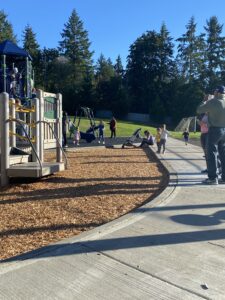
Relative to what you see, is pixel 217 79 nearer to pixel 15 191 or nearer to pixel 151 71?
pixel 151 71

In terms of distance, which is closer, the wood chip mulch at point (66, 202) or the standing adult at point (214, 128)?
the wood chip mulch at point (66, 202)

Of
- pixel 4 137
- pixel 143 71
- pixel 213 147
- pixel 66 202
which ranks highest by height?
pixel 143 71

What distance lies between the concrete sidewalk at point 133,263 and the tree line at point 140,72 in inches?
2537

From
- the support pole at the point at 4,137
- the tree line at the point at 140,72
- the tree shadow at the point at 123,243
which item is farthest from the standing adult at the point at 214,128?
the tree line at the point at 140,72

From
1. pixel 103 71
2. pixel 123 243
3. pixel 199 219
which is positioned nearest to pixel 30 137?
pixel 199 219

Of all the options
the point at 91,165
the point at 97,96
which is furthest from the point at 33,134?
the point at 97,96

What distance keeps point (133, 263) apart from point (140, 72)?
7983 cm

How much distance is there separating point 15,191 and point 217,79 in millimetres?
74399

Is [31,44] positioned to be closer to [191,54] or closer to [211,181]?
[191,54]

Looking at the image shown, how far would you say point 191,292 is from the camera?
3.21 m

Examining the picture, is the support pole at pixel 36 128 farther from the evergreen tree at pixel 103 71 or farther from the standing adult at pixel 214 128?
the evergreen tree at pixel 103 71

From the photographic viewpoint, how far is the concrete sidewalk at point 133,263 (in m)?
3.24

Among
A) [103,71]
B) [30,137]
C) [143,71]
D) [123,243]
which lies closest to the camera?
[123,243]

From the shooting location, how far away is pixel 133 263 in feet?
12.4
